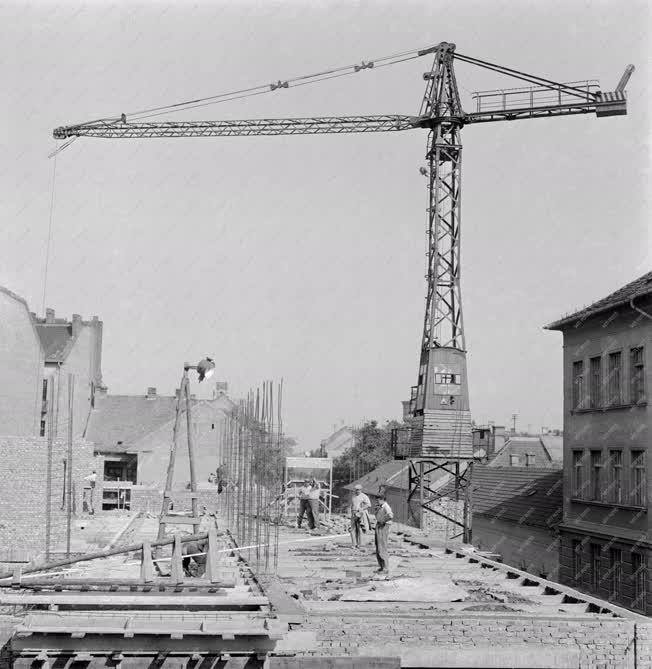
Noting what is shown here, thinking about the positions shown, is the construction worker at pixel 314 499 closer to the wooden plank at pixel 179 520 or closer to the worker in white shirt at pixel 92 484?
the worker in white shirt at pixel 92 484

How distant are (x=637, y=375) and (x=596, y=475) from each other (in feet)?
13.3

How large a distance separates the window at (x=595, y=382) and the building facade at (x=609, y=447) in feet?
0.10

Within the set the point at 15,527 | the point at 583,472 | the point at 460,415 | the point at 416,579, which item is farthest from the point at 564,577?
the point at 15,527

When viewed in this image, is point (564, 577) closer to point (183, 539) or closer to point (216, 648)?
point (183, 539)

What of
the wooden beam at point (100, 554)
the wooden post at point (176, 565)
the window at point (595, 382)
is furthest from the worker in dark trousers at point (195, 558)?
the window at point (595, 382)

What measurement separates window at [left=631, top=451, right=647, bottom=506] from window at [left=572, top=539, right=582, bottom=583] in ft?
12.7

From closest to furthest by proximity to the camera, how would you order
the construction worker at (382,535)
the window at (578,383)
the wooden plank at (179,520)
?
the wooden plank at (179,520) < the construction worker at (382,535) < the window at (578,383)

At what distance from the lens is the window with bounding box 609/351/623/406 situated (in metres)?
27.4

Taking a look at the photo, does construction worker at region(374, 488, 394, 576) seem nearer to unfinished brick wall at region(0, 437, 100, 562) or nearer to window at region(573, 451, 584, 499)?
unfinished brick wall at region(0, 437, 100, 562)

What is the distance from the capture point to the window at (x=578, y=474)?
29859 millimetres

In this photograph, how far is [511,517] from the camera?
34406mm

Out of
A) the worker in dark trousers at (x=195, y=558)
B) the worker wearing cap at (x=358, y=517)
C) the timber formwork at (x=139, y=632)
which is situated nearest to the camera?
the timber formwork at (x=139, y=632)

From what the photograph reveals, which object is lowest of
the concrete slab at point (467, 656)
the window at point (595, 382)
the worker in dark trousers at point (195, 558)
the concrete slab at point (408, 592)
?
the concrete slab at point (467, 656)

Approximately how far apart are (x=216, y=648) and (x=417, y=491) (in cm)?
2378
